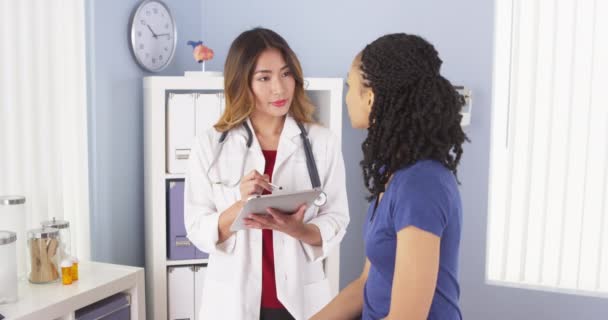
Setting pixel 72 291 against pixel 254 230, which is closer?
pixel 254 230

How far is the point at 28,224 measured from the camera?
2174 millimetres

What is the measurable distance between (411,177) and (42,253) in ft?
5.13

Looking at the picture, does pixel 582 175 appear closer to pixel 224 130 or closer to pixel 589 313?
pixel 589 313

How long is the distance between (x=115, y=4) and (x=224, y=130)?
114cm

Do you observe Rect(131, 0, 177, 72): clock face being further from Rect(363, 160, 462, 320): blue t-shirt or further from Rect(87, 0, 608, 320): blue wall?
Rect(363, 160, 462, 320): blue t-shirt

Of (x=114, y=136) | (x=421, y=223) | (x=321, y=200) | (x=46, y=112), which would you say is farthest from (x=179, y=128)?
(x=421, y=223)

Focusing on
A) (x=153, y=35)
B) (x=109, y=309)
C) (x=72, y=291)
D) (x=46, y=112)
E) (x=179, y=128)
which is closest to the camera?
(x=72, y=291)

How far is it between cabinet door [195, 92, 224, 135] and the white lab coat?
0.75m

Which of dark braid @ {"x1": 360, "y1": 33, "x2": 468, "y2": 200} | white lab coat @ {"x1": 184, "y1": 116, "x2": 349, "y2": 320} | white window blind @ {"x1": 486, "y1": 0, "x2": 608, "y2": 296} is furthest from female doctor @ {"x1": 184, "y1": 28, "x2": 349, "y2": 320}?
white window blind @ {"x1": 486, "y1": 0, "x2": 608, "y2": 296}

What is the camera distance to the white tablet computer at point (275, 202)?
143 cm

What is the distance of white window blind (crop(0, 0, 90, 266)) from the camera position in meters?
2.08

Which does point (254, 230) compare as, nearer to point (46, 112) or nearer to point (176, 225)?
point (176, 225)

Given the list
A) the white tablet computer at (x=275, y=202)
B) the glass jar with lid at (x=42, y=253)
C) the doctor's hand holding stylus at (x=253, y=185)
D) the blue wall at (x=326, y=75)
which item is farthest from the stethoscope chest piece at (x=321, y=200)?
the blue wall at (x=326, y=75)

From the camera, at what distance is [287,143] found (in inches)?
69.2
